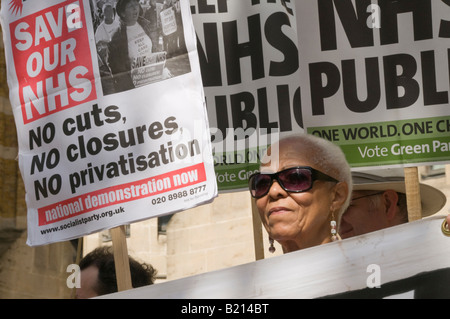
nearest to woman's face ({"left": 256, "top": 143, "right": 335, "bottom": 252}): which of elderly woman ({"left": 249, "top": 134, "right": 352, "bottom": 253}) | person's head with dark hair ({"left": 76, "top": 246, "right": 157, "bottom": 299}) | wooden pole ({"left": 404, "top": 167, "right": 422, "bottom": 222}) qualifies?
elderly woman ({"left": 249, "top": 134, "right": 352, "bottom": 253})

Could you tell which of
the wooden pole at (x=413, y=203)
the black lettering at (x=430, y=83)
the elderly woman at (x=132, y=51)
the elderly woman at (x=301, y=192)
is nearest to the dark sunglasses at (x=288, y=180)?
the elderly woman at (x=301, y=192)

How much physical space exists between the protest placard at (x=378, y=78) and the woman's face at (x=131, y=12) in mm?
674

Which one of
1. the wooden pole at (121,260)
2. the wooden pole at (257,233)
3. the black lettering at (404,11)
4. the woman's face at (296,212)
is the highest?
the black lettering at (404,11)

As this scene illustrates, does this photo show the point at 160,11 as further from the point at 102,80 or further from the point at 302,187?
the point at 302,187

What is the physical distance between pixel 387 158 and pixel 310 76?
1.39 ft

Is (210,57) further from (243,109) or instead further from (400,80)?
(400,80)

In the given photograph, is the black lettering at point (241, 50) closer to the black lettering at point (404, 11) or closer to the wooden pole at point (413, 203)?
the black lettering at point (404, 11)

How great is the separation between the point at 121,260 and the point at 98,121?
0.49 meters

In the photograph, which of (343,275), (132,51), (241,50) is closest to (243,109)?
(241,50)

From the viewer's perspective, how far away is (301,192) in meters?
3.21

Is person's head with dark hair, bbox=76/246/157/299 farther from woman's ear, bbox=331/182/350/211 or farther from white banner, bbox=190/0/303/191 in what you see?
woman's ear, bbox=331/182/350/211

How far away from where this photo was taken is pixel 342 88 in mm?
3871

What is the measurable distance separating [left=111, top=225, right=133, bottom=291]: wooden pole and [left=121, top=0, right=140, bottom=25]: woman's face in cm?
72

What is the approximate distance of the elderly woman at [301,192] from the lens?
319 cm
